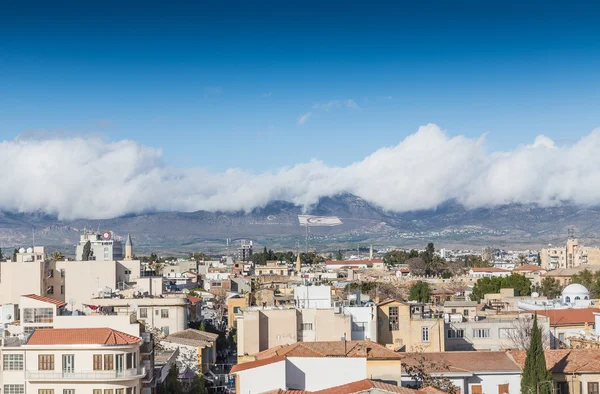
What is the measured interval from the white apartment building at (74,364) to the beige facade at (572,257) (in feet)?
490

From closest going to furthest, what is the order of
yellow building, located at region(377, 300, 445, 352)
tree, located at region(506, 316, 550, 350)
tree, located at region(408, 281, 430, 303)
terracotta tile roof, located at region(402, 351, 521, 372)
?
terracotta tile roof, located at region(402, 351, 521, 372) < yellow building, located at region(377, 300, 445, 352) < tree, located at region(506, 316, 550, 350) < tree, located at region(408, 281, 430, 303)

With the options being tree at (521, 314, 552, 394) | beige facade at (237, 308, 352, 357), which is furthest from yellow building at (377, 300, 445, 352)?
tree at (521, 314, 552, 394)

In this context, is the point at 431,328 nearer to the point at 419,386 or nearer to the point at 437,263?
the point at 419,386

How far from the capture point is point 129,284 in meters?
70.4

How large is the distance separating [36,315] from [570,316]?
106 feet

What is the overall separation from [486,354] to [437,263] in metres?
118

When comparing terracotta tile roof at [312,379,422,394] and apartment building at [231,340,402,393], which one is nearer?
terracotta tile roof at [312,379,422,394]

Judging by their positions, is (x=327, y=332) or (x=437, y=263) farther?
(x=437, y=263)

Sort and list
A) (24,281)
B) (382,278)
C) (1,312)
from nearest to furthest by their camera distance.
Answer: (1,312), (24,281), (382,278)

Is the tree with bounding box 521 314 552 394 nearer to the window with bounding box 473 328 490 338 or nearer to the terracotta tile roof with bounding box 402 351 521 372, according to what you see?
the terracotta tile roof with bounding box 402 351 521 372

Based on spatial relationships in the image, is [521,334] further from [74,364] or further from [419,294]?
[419,294]

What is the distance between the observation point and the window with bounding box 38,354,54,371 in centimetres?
3484

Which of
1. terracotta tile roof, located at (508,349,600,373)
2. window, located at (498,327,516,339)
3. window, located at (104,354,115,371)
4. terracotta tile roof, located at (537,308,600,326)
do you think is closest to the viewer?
window, located at (104,354,115,371)

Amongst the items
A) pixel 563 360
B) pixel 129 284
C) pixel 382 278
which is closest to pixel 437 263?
pixel 382 278
